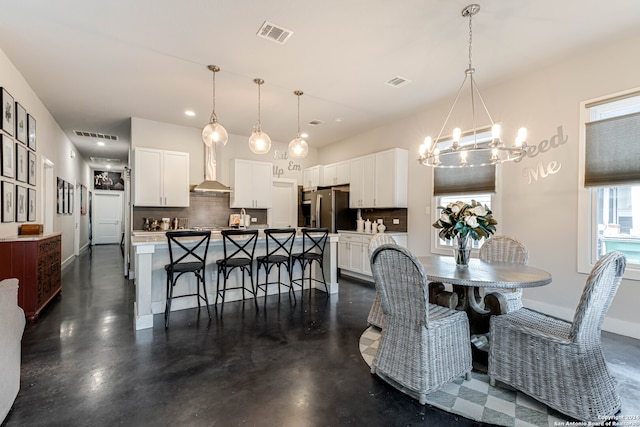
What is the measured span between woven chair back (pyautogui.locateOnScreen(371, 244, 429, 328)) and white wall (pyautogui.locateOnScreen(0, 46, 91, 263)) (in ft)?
13.7

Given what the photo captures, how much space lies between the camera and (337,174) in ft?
21.7

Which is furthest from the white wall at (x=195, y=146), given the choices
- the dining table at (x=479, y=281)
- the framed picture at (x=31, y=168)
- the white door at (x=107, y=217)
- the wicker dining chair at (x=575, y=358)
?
the white door at (x=107, y=217)

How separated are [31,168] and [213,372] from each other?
4.26 metres

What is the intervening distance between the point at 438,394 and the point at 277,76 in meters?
3.79

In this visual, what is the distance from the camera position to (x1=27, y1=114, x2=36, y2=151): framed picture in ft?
13.5

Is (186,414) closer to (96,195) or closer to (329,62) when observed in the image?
(329,62)

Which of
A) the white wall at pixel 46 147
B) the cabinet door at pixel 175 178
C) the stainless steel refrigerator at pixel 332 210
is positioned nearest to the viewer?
the white wall at pixel 46 147

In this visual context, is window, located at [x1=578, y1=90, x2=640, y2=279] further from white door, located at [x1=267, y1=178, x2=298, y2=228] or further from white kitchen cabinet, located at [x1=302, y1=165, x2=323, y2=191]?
white door, located at [x1=267, y1=178, x2=298, y2=228]

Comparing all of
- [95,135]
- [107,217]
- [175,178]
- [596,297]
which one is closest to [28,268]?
[175,178]

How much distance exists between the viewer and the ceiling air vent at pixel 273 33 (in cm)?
282

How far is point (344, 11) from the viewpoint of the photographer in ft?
8.54

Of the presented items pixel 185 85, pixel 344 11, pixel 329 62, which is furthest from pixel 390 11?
pixel 185 85

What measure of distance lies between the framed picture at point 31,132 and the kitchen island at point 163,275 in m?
2.13

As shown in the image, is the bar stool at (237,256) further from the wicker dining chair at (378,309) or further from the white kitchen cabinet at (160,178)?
the white kitchen cabinet at (160,178)
